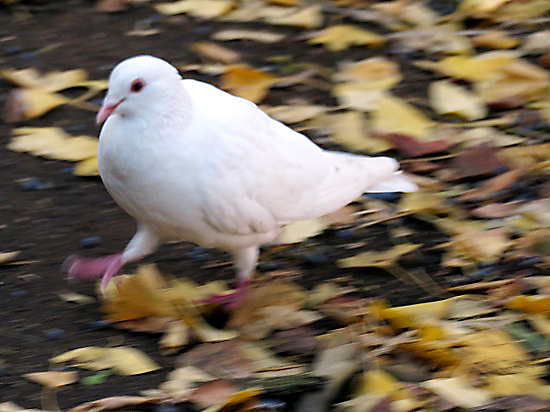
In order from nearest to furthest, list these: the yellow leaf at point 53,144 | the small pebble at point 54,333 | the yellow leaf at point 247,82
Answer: the small pebble at point 54,333
the yellow leaf at point 53,144
the yellow leaf at point 247,82

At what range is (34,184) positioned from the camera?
4000 millimetres

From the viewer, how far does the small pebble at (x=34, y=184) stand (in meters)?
3.99

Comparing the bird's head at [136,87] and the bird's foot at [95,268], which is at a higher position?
the bird's head at [136,87]

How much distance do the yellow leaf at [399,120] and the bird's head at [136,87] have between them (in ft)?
4.34

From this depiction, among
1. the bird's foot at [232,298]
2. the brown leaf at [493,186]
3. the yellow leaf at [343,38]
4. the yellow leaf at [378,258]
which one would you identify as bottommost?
the yellow leaf at [378,258]

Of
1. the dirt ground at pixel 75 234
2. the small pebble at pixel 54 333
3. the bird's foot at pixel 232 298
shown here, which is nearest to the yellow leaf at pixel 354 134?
the dirt ground at pixel 75 234

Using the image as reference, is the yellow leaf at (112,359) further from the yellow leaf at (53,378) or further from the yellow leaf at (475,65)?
the yellow leaf at (475,65)

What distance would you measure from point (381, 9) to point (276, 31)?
1.68ft

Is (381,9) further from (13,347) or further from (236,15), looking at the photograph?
(13,347)

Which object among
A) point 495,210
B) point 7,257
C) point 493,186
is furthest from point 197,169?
point 493,186

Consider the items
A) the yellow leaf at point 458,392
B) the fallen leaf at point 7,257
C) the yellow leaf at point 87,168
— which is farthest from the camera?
the yellow leaf at point 87,168

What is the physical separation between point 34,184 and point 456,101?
5.55ft

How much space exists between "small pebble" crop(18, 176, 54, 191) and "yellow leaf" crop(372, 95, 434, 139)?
1.25 m

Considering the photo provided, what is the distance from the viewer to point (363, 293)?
354 centimetres
